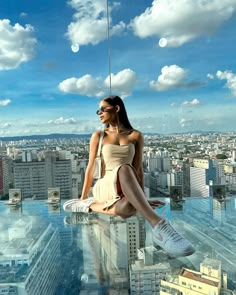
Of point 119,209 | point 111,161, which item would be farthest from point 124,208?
point 111,161

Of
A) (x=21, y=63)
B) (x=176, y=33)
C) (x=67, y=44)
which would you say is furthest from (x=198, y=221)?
(x=21, y=63)

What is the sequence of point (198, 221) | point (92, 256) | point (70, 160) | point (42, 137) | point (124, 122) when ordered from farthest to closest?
point (42, 137) → point (70, 160) → point (198, 221) → point (124, 122) → point (92, 256)

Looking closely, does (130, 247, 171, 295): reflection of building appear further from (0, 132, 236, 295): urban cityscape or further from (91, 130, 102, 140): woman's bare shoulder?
(91, 130, 102, 140): woman's bare shoulder

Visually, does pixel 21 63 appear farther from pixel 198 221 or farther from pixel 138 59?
pixel 198 221

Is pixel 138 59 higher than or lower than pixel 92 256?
higher

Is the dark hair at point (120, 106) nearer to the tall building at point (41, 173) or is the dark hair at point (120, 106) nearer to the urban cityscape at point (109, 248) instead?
the urban cityscape at point (109, 248)

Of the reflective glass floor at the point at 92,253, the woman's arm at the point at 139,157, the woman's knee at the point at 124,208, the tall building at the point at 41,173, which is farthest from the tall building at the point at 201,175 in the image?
the woman's knee at the point at 124,208
